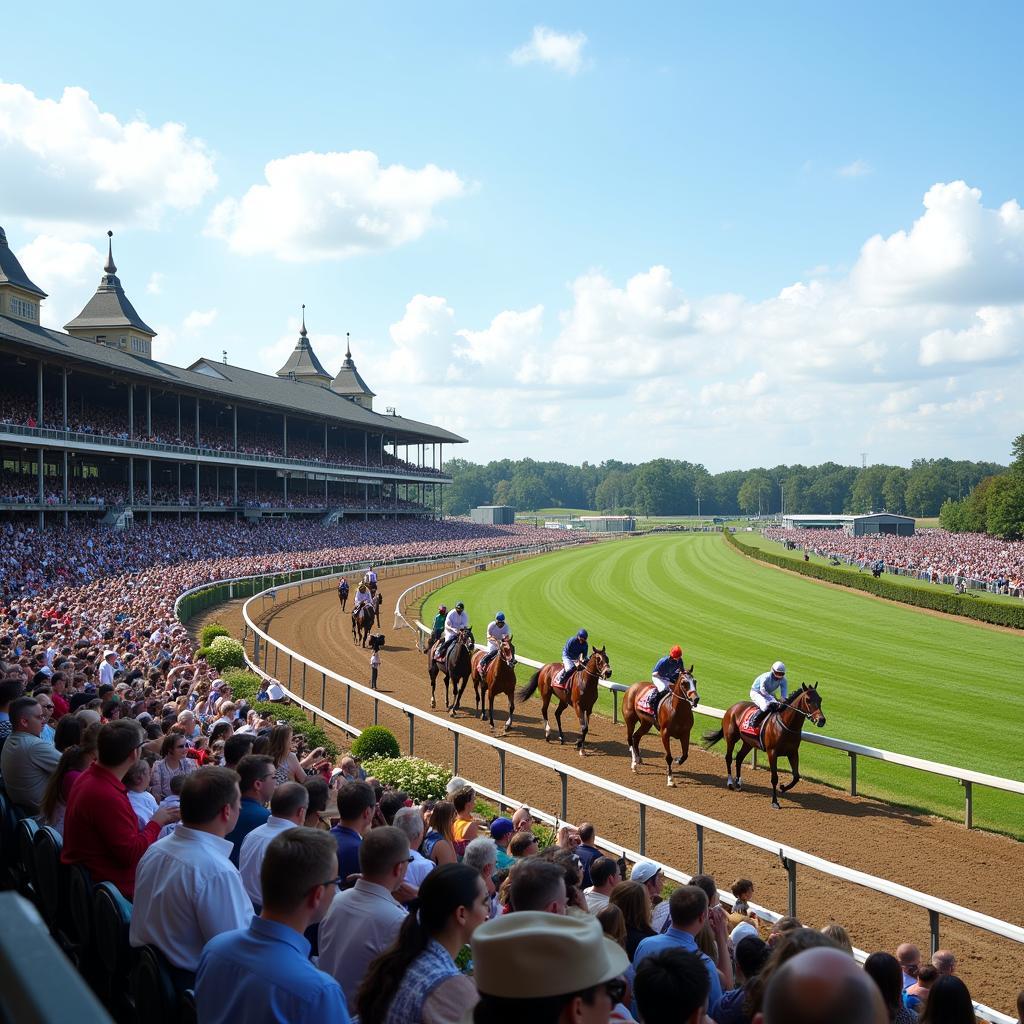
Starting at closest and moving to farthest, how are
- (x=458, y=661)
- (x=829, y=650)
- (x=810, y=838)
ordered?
1. (x=810, y=838)
2. (x=458, y=661)
3. (x=829, y=650)

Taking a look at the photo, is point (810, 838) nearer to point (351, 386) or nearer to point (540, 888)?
point (540, 888)

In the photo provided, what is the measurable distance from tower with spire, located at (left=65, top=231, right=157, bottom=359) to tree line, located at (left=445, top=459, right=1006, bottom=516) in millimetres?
107639

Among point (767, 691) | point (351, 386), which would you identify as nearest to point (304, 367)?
point (351, 386)

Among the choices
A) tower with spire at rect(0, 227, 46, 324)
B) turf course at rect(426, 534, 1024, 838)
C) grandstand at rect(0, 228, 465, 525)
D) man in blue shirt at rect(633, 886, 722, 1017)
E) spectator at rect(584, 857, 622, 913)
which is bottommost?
turf course at rect(426, 534, 1024, 838)

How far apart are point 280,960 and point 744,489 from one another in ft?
594

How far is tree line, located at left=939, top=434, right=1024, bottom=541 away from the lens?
62.3m

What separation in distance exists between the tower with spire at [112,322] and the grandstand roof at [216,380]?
2842 mm

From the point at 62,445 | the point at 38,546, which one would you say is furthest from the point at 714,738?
the point at 62,445

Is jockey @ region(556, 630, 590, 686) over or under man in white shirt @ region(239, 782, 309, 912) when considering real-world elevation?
under

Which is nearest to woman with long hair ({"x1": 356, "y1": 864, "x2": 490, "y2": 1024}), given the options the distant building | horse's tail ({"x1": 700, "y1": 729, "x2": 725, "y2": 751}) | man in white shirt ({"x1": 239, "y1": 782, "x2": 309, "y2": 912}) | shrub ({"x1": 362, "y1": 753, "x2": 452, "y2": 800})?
man in white shirt ({"x1": 239, "y1": 782, "x2": 309, "y2": 912})

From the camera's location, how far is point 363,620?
2025cm

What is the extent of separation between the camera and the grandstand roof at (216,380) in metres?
31.3

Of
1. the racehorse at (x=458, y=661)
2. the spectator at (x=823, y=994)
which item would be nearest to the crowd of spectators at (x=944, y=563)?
the racehorse at (x=458, y=661)

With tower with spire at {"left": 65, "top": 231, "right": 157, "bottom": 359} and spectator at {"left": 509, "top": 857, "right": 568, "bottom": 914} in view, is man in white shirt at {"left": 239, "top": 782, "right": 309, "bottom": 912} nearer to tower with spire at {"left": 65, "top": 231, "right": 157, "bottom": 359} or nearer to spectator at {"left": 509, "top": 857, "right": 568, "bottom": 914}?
spectator at {"left": 509, "top": 857, "right": 568, "bottom": 914}
